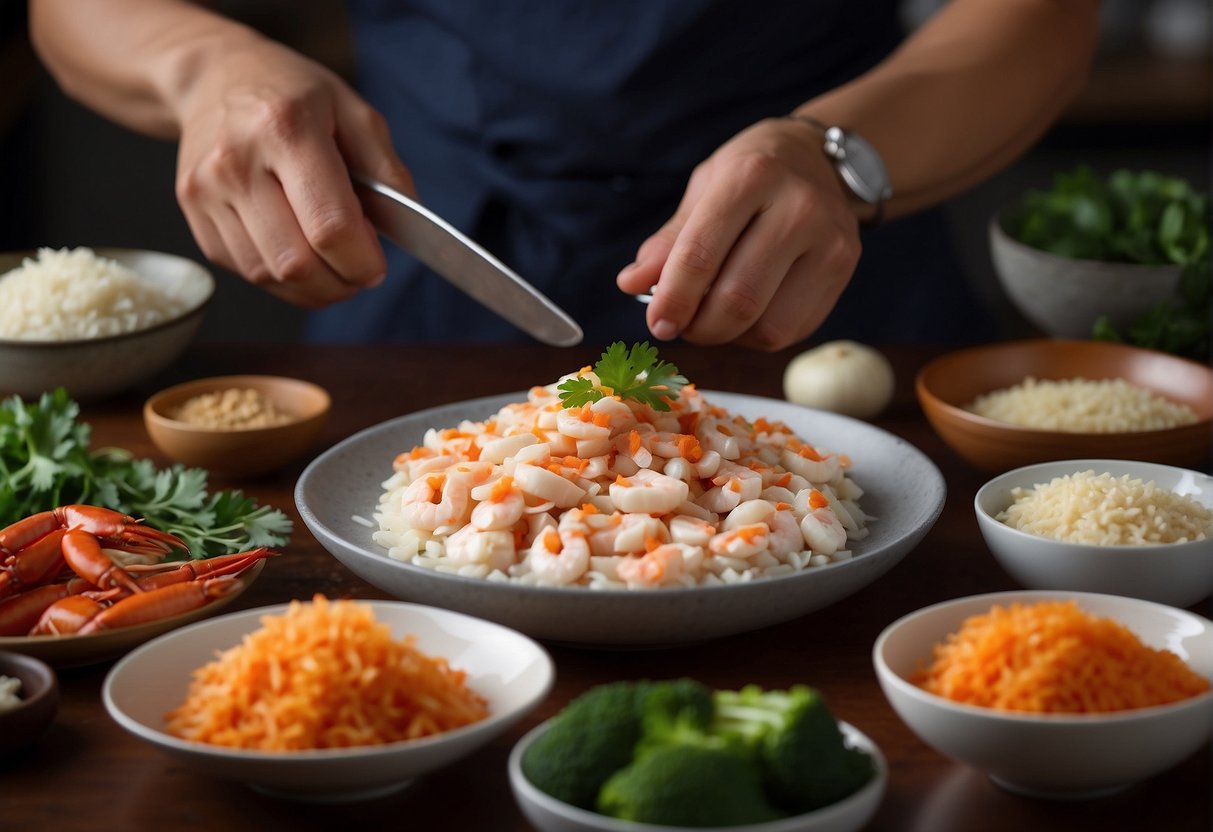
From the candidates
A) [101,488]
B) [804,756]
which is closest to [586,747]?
[804,756]

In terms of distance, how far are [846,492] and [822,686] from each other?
1.16 ft

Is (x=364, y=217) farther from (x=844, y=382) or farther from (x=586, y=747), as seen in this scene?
(x=586, y=747)

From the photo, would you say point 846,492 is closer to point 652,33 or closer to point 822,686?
point 822,686

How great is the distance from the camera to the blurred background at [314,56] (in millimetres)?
4449

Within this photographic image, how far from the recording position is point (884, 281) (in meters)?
2.75

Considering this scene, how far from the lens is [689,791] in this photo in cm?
89

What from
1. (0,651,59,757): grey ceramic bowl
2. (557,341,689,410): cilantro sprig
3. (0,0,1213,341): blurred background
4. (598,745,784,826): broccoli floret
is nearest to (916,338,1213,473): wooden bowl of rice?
(557,341,689,410): cilantro sprig

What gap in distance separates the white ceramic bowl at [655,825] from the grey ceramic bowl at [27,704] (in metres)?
0.42

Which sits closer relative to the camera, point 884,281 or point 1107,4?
point 884,281

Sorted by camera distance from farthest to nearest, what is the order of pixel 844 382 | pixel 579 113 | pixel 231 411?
pixel 579 113
pixel 844 382
pixel 231 411

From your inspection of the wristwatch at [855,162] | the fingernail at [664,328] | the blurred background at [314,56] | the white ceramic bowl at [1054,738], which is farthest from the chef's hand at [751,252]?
the blurred background at [314,56]

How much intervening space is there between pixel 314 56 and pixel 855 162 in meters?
2.85

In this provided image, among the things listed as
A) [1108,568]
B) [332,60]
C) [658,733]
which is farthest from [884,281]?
[332,60]

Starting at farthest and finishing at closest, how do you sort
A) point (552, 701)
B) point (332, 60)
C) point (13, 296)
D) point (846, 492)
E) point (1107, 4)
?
point (1107, 4)
point (332, 60)
point (13, 296)
point (846, 492)
point (552, 701)
